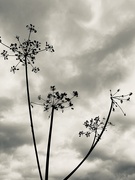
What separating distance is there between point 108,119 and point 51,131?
329cm

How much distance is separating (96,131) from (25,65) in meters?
6.17

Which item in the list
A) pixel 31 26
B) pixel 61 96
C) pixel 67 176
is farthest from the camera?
pixel 31 26

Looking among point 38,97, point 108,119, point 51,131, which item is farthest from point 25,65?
point 108,119

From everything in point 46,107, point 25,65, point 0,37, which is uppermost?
point 0,37

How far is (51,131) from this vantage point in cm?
1689

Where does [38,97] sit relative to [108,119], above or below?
above

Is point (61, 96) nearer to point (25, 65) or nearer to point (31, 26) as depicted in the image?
point (25, 65)

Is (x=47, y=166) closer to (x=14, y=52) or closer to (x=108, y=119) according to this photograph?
(x=108, y=119)

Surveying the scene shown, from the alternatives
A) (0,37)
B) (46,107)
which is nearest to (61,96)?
(46,107)

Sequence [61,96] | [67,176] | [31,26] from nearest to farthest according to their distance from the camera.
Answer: [67,176] → [61,96] → [31,26]

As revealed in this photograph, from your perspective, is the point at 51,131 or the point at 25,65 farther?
the point at 25,65

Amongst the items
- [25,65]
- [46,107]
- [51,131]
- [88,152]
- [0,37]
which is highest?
[0,37]

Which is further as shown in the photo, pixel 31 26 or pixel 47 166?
pixel 31 26

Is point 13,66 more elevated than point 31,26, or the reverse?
point 31,26
